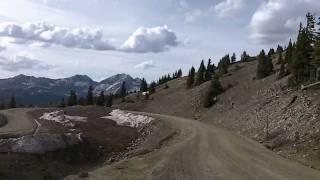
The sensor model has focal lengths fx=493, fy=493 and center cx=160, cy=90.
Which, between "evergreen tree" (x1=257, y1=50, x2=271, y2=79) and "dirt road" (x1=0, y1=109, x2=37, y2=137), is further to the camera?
"evergreen tree" (x1=257, y1=50, x2=271, y2=79)

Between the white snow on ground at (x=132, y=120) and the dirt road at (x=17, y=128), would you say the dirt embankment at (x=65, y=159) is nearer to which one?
the dirt road at (x=17, y=128)

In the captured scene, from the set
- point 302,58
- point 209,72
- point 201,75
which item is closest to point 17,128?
point 302,58

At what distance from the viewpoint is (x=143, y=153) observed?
36344 mm

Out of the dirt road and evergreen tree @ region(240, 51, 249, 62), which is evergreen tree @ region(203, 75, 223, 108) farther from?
evergreen tree @ region(240, 51, 249, 62)

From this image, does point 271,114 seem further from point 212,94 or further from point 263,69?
point 263,69

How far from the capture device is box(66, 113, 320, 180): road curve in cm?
2650

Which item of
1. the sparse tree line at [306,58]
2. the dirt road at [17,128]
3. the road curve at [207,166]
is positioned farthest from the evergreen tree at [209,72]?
the road curve at [207,166]

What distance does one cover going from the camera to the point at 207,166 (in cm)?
2941

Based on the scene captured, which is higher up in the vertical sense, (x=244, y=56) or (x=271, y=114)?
(x=244, y=56)

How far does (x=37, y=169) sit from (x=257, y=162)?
13966mm

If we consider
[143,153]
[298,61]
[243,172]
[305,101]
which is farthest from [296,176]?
[298,61]

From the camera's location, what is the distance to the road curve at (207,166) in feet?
86.9

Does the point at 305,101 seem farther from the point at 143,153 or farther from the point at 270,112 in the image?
the point at 143,153

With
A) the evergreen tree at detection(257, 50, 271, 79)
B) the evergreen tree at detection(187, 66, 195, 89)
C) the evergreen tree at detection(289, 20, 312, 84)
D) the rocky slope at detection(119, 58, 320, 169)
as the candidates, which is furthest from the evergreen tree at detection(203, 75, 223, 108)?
the evergreen tree at detection(187, 66, 195, 89)
